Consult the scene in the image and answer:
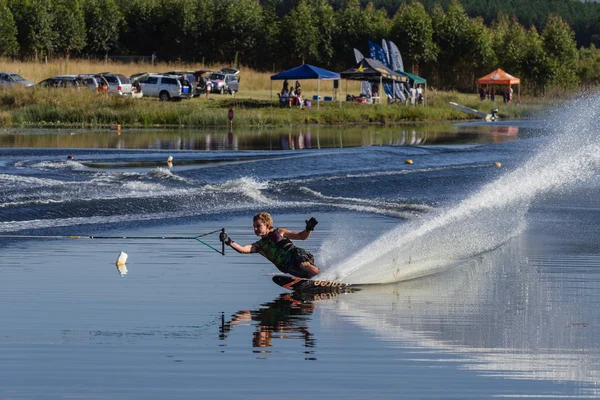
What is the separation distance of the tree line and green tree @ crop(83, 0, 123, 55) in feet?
0.28

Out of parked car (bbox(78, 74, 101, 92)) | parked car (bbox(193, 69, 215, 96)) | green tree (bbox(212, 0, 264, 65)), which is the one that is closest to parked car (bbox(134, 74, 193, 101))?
parked car (bbox(193, 69, 215, 96))

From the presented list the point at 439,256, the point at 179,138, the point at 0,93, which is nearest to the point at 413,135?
the point at 179,138

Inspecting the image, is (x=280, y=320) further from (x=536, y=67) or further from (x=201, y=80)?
(x=536, y=67)

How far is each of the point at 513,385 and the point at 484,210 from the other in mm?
11386

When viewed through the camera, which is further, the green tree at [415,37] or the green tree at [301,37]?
the green tree at [415,37]

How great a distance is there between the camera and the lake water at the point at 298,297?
9.71m

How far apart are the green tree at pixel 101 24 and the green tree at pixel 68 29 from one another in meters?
2.38

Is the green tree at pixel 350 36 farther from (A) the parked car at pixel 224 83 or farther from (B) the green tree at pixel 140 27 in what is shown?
(A) the parked car at pixel 224 83

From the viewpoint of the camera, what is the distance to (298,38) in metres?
89.4

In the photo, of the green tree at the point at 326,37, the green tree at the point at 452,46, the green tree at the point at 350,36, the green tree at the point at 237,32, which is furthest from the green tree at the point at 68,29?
the green tree at the point at 452,46

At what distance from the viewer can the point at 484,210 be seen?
20.6 metres

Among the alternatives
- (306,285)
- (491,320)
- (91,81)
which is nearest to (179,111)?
(91,81)

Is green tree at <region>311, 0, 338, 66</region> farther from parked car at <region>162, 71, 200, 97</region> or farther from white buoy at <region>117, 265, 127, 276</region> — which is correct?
white buoy at <region>117, 265, 127, 276</region>

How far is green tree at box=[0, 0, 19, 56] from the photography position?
8044cm
